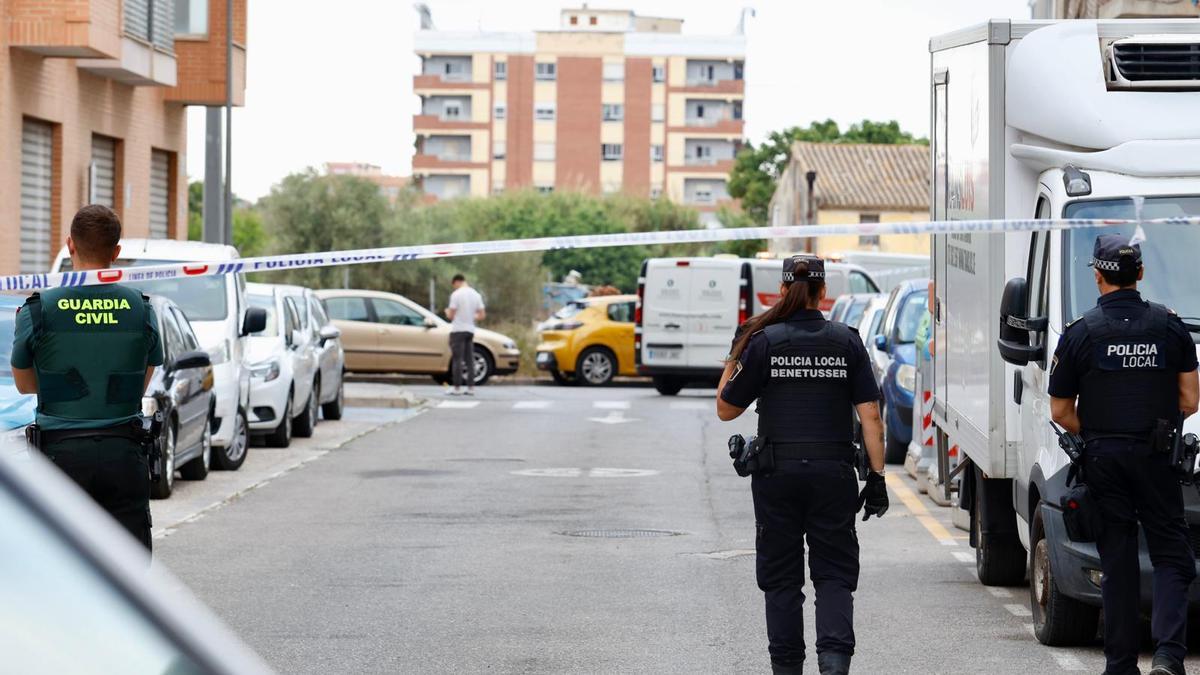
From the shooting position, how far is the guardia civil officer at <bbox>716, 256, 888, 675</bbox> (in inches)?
270

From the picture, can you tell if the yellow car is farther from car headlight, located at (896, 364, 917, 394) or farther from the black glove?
the black glove

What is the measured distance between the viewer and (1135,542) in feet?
23.4

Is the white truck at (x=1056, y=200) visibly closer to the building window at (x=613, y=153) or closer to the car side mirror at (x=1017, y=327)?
the car side mirror at (x=1017, y=327)

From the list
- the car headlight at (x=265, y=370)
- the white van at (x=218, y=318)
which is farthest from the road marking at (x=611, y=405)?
the white van at (x=218, y=318)

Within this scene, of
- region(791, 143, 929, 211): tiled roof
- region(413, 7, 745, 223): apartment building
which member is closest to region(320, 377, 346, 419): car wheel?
region(791, 143, 929, 211): tiled roof

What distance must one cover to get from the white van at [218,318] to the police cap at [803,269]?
394 inches

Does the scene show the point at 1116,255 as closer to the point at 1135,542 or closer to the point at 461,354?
the point at 1135,542

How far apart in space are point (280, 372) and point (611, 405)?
31.5ft

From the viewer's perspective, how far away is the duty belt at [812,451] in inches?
270

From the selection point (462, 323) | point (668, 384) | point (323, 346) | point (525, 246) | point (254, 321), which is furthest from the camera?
point (668, 384)

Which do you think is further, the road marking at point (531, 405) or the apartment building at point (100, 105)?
the road marking at point (531, 405)

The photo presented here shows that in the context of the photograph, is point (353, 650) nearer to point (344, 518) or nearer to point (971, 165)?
point (971, 165)

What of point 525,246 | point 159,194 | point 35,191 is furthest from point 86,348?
point 159,194

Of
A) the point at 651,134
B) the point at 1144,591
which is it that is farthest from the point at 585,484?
the point at 651,134
